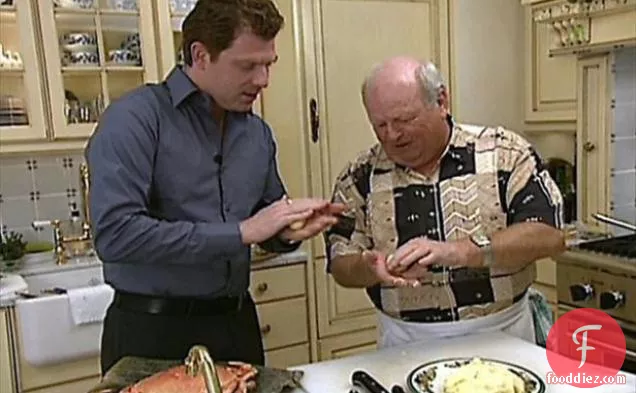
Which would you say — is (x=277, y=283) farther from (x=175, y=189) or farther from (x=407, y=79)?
(x=407, y=79)

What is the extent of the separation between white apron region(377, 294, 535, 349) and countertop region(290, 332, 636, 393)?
0.04 meters

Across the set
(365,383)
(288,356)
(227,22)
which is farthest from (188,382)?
(288,356)

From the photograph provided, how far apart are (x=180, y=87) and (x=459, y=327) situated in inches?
32.0

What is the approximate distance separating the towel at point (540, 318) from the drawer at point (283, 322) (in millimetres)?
1168

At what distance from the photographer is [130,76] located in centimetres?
256

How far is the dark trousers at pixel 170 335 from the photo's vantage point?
1388mm

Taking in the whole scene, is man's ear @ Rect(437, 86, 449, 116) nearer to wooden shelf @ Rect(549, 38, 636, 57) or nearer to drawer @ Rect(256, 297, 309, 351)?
wooden shelf @ Rect(549, 38, 636, 57)

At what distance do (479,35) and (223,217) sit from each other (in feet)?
6.77

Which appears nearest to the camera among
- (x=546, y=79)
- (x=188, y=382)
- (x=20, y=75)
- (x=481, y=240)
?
(x=188, y=382)

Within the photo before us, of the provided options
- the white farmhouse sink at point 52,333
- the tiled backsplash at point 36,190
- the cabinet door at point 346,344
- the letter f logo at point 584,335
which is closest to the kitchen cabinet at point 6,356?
the white farmhouse sink at point 52,333

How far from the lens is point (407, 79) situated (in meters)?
1.38

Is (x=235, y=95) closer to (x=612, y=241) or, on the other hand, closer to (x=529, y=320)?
(x=529, y=320)

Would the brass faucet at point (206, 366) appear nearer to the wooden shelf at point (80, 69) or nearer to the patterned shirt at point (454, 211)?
the patterned shirt at point (454, 211)

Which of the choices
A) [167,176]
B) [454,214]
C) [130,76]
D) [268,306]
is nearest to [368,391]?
[454,214]
